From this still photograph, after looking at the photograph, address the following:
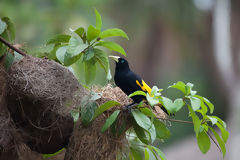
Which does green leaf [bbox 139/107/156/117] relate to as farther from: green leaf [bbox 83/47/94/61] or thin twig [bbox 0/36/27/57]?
thin twig [bbox 0/36/27/57]

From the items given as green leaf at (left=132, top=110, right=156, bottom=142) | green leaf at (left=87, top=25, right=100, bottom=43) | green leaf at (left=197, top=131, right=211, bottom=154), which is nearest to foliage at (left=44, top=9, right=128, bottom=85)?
green leaf at (left=87, top=25, right=100, bottom=43)

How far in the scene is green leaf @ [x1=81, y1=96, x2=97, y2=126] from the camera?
Answer: 2676 mm

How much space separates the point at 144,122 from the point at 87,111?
0.38m

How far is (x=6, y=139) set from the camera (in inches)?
106

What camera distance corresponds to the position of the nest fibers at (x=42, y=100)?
2.65m

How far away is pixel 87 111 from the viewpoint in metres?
2.68

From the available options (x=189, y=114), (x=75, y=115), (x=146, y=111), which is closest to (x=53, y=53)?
(x=75, y=115)

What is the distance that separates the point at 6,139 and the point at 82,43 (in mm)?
795

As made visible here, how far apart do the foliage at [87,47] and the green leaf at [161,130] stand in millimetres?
505

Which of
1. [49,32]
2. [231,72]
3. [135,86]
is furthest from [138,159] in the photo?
[231,72]

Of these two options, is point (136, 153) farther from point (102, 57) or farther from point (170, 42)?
point (170, 42)

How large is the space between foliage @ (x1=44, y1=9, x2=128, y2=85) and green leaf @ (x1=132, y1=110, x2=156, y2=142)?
42cm

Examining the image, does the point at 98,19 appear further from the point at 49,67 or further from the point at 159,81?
the point at 159,81

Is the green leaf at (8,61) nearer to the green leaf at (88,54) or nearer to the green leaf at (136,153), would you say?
the green leaf at (88,54)
